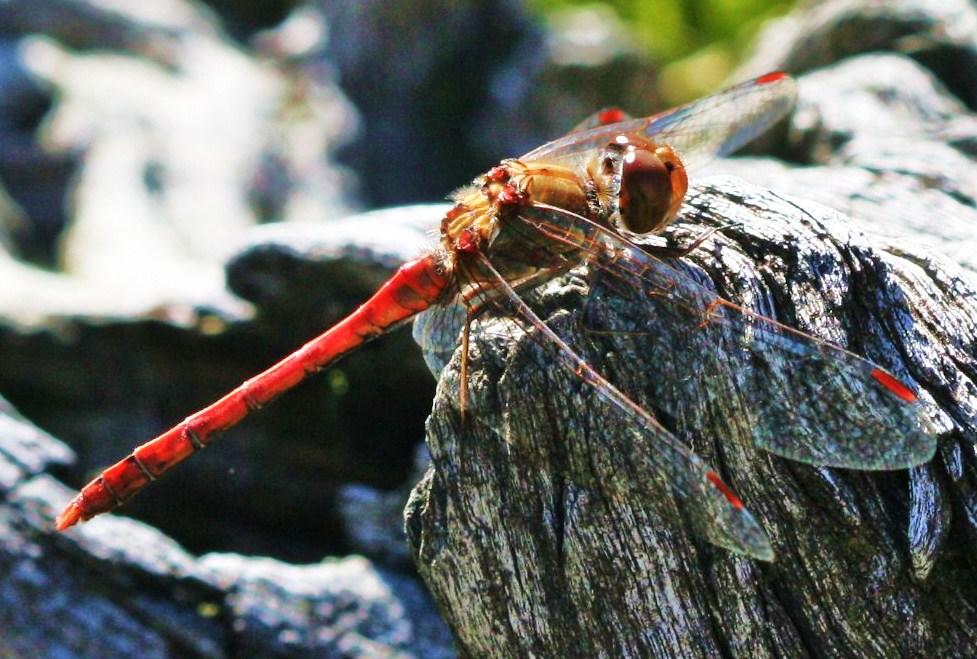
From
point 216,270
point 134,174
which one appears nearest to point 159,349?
point 216,270

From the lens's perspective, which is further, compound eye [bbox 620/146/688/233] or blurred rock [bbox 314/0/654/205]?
blurred rock [bbox 314/0/654/205]

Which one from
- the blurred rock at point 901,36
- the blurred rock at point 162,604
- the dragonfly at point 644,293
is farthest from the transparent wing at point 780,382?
the blurred rock at point 901,36

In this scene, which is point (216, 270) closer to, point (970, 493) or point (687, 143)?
point (687, 143)

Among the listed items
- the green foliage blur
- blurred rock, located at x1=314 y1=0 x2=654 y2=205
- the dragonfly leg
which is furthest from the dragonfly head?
blurred rock, located at x1=314 y1=0 x2=654 y2=205

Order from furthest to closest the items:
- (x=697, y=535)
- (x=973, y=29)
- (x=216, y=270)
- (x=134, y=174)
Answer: (x=134, y=174) → (x=216, y=270) → (x=973, y=29) → (x=697, y=535)

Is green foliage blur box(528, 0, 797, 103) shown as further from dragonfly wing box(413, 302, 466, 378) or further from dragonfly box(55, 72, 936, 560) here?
dragonfly wing box(413, 302, 466, 378)

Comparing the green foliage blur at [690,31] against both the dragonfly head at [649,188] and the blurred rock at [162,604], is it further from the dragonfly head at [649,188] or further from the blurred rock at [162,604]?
the blurred rock at [162,604]
